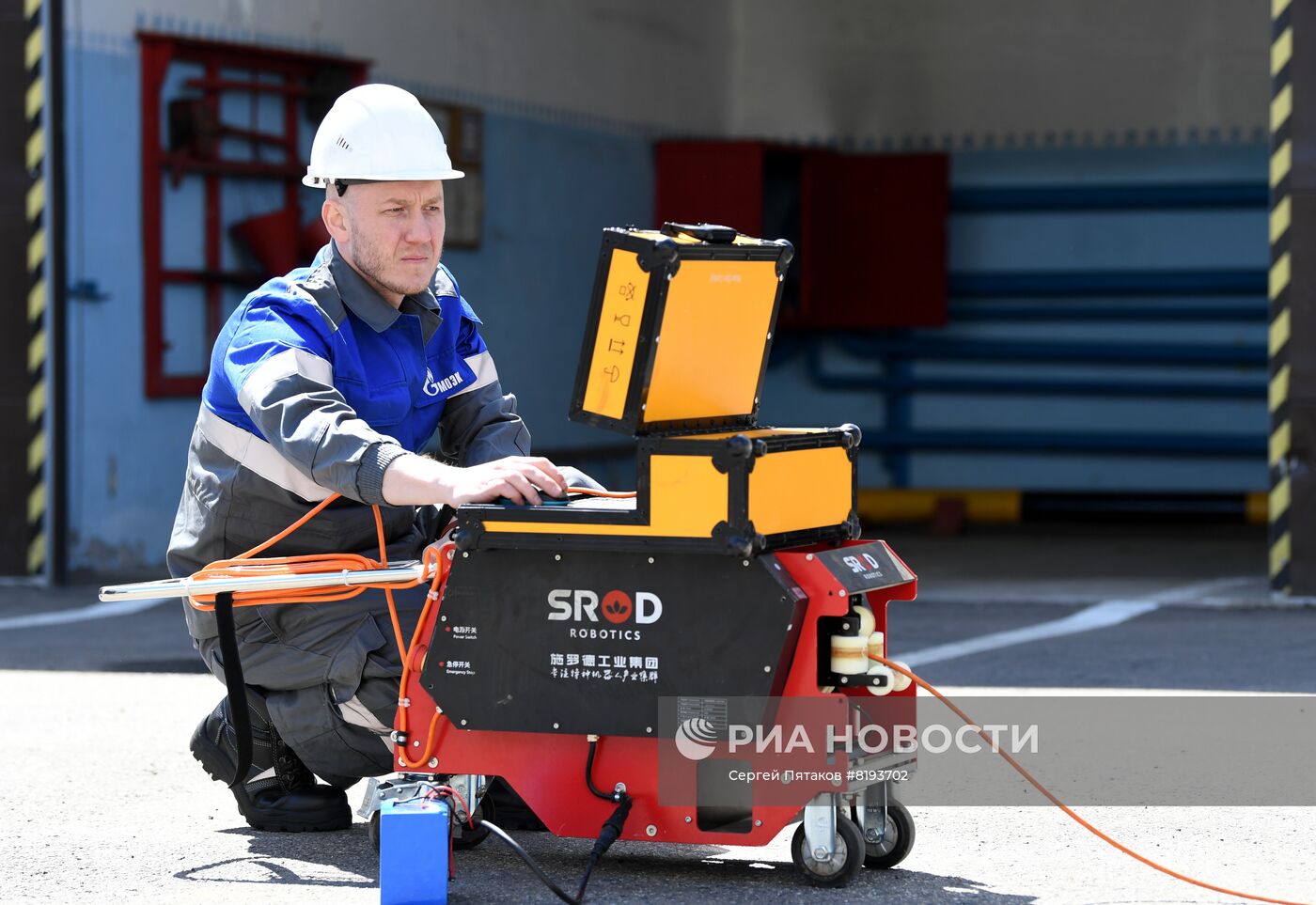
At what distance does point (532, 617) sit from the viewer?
3605 mm

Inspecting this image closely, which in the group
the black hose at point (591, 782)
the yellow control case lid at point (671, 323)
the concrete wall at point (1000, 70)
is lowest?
the black hose at point (591, 782)

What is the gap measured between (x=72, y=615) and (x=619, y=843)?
477 centimetres

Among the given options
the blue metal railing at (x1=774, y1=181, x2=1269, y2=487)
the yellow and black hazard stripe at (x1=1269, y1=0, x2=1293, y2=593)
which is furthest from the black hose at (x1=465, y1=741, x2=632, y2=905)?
the blue metal railing at (x1=774, y1=181, x2=1269, y2=487)

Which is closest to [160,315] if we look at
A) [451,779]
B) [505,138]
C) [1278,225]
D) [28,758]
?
[505,138]

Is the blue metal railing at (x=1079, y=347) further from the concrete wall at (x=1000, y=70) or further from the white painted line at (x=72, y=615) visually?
the white painted line at (x=72, y=615)

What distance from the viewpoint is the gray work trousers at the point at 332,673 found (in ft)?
13.0

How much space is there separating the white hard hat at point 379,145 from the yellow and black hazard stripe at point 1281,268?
197 inches

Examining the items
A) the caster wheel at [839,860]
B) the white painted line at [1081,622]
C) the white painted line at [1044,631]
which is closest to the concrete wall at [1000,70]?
the white painted line at [1081,622]

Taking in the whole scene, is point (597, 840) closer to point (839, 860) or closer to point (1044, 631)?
point (839, 860)

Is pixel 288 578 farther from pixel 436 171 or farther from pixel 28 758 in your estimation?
pixel 28 758

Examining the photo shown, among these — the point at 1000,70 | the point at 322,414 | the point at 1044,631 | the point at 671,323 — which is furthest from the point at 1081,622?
the point at 1000,70

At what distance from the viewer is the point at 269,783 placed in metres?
4.27

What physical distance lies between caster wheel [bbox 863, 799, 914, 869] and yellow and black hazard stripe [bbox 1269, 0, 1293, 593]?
15.8 ft

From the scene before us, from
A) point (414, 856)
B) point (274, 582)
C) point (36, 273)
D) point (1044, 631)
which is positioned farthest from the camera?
point (36, 273)
